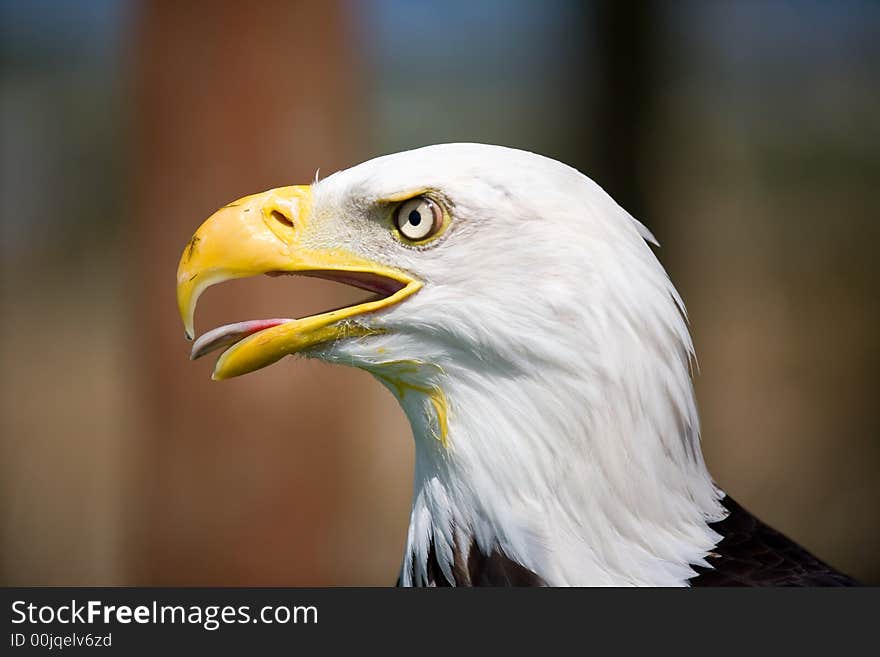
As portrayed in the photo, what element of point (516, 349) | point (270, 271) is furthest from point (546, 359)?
point (270, 271)

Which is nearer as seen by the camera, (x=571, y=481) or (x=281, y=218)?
(x=571, y=481)

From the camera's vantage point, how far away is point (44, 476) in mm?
4172

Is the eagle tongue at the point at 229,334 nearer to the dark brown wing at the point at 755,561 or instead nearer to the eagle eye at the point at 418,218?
the eagle eye at the point at 418,218

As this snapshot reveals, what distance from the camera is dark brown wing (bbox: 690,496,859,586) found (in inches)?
56.8

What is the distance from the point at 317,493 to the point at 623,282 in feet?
5.74

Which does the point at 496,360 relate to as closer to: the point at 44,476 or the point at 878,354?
the point at 44,476

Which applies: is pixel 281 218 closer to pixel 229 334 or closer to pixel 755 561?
pixel 229 334

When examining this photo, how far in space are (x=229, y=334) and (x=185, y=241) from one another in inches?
53.8

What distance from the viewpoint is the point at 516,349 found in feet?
4.66

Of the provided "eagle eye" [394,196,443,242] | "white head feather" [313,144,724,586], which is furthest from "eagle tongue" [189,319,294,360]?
"eagle eye" [394,196,443,242]

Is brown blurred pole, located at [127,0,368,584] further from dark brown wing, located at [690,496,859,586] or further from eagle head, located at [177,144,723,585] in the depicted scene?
dark brown wing, located at [690,496,859,586]

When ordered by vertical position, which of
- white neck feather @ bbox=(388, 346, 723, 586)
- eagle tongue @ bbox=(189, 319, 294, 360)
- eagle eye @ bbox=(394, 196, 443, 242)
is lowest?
white neck feather @ bbox=(388, 346, 723, 586)

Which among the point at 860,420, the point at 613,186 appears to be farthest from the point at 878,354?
the point at 613,186

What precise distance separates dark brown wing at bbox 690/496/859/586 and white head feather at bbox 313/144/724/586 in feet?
0.11
